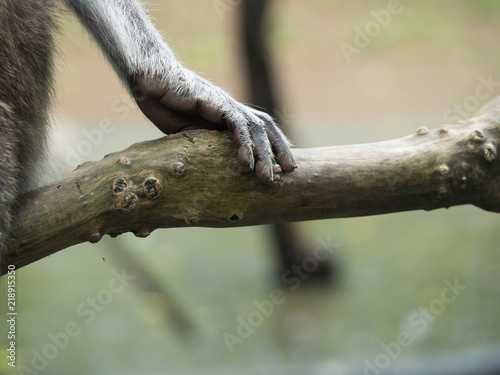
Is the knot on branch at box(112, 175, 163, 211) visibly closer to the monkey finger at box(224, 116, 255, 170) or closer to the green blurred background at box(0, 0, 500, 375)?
the monkey finger at box(224, 116, 255, 170)

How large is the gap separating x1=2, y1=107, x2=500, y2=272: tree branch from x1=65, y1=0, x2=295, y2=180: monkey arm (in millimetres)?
91

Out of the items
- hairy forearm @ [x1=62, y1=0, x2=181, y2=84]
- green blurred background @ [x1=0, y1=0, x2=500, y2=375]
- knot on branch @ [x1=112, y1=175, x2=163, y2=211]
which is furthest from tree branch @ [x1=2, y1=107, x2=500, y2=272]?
green blurred background @ [x1=0, y1=0, x2=500, y2=375]

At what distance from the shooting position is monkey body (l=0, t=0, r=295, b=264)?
8.84 feet

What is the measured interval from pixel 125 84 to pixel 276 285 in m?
4.53

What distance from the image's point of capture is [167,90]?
2.92 metres

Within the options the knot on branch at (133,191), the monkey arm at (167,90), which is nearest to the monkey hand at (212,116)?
the monkey arm at (167,90)

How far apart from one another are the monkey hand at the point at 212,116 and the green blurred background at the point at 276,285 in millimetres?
677

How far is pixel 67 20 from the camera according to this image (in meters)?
3.21

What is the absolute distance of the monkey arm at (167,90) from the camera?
279 centimetres

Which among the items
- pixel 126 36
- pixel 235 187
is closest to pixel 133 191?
pixel 235 187

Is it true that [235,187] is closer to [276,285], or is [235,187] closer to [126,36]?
[126,36]

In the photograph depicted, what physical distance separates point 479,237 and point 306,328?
2.27 meters

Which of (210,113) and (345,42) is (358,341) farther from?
(345,42)

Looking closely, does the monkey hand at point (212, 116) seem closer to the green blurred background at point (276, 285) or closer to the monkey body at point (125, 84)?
the monkey body at point (125, 84)
